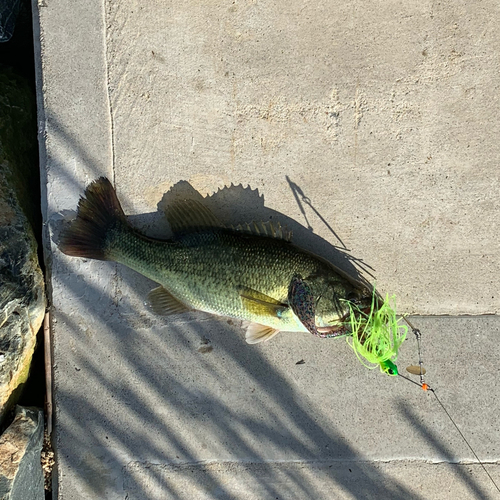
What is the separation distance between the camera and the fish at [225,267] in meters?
2.58

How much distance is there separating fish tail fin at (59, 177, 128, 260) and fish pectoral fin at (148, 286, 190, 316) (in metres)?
0.43

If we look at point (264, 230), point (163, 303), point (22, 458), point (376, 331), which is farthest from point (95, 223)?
point (376, 331)

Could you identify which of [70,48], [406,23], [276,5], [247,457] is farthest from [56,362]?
[406,23]

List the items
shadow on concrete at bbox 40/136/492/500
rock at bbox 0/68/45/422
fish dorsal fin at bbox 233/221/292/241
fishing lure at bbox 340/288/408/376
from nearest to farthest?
fishing lure at bbox 340/288/408/376 → fish dorsal fin at bbox 233/221/292/241 → rock at bbox 0/68/45/422 → shadow on concrete at bbox 40/136/492/500

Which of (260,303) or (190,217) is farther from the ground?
(190,217)

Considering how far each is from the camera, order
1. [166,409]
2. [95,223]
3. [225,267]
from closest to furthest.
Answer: [225,267], [95,223], [166,409]

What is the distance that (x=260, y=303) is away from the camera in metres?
2.61

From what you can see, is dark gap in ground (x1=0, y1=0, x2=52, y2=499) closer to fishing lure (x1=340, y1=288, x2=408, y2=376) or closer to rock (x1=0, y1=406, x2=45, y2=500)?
rock (x1=0, y1=406, x2=45, y2=500)

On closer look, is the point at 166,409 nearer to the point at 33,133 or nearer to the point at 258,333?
the point at 258,333

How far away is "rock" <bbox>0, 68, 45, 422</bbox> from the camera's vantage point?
2857 millimetres

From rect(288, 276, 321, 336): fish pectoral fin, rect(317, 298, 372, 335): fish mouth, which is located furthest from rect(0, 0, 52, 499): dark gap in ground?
rect(317, 298, 372, 335): fish mouth

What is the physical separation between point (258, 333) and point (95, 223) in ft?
4.52

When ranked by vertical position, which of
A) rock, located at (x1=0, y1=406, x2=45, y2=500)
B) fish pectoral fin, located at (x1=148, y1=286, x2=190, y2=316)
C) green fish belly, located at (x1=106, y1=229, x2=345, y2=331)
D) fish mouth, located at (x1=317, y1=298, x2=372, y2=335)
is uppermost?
green fish belly, located at (x1=106, y1=229, x2=345, y2=331)

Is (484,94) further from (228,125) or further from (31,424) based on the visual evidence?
(31,424)
